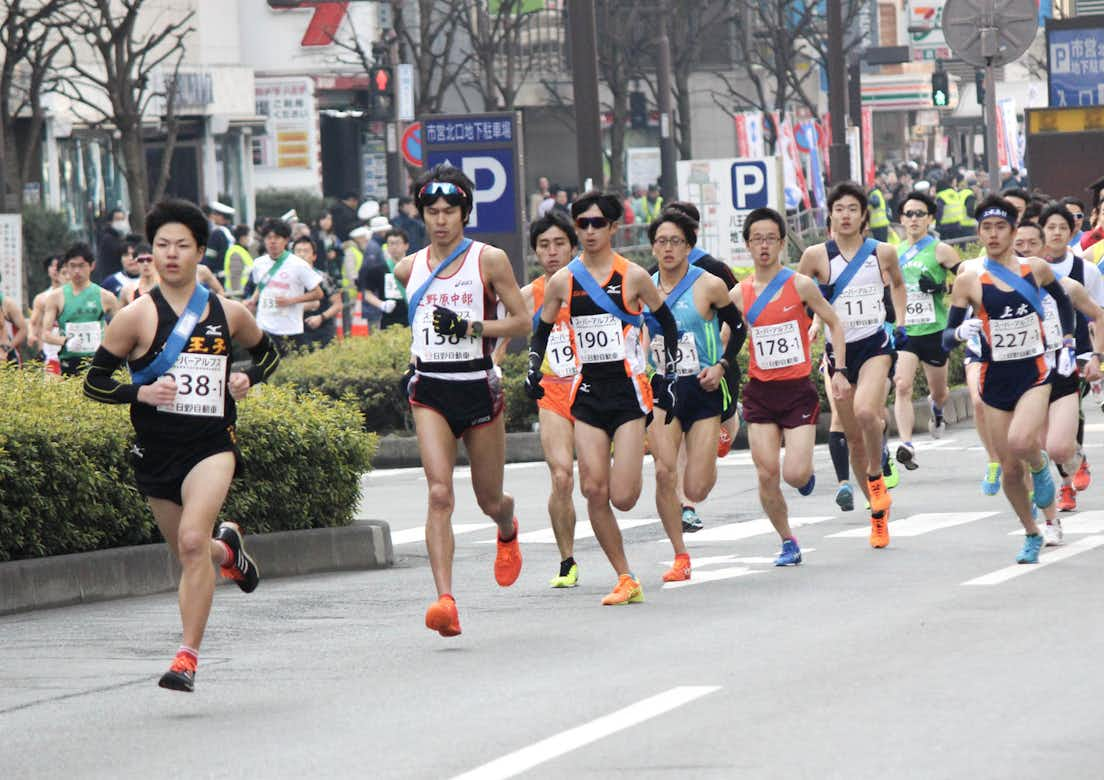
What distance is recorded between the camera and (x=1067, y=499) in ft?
47.9

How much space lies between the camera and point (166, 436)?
8906 mm

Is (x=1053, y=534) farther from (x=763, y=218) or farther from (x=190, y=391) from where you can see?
(x=190, y=391)

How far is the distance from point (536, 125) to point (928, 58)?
1211cm

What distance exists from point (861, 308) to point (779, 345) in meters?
1.19

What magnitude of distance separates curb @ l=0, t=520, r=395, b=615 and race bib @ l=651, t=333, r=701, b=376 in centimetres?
214

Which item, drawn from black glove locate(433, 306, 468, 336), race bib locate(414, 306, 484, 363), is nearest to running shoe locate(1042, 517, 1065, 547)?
race bib locate(414, 306, 484, 363)

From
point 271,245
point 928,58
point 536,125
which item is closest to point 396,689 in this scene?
point 271,245

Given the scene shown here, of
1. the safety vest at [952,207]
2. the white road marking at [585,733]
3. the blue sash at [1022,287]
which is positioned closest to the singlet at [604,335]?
the blue sash at [1022,287]

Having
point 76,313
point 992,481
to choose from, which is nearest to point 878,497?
point 992,481

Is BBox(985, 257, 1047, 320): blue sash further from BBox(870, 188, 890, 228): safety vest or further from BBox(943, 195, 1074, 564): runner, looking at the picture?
BBox(870, 188, 890, 228): safety vest

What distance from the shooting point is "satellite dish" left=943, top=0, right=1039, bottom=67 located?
22.2 meters

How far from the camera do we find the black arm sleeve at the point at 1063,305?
12.4 meters

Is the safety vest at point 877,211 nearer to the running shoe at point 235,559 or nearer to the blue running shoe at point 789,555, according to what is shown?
the blue running shoe at point 789,555

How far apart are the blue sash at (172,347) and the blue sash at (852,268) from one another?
5662mm
